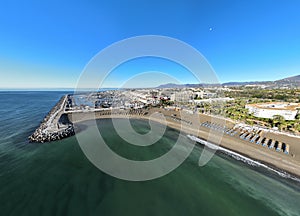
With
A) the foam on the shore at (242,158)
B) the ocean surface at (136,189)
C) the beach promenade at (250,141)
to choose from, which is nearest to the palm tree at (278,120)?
the beach promenade at (250,141)

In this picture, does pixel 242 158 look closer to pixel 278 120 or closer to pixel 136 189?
pixel 136 189

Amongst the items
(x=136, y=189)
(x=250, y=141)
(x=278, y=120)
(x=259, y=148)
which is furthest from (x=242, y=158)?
(x=278, y=120)

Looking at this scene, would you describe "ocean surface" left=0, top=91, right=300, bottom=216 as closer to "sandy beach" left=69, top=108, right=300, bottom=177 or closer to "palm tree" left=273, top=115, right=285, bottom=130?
"sandy beach" left=69, top=108, right=300, bottom=177

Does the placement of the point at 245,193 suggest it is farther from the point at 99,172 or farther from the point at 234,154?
the point at 99,172

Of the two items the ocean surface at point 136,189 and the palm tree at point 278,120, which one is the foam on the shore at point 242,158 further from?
the palm tree at point 278,120

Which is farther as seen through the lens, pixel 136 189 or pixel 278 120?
pixel 278 120

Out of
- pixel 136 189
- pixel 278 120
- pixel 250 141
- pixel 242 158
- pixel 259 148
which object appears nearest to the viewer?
pixel 136 189

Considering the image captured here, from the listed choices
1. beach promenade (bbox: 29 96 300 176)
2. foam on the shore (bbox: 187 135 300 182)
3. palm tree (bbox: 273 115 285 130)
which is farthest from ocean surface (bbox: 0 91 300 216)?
palm tree (bbox: 273 115 285 130)

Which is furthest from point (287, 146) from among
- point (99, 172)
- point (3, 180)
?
point (3, 180)
